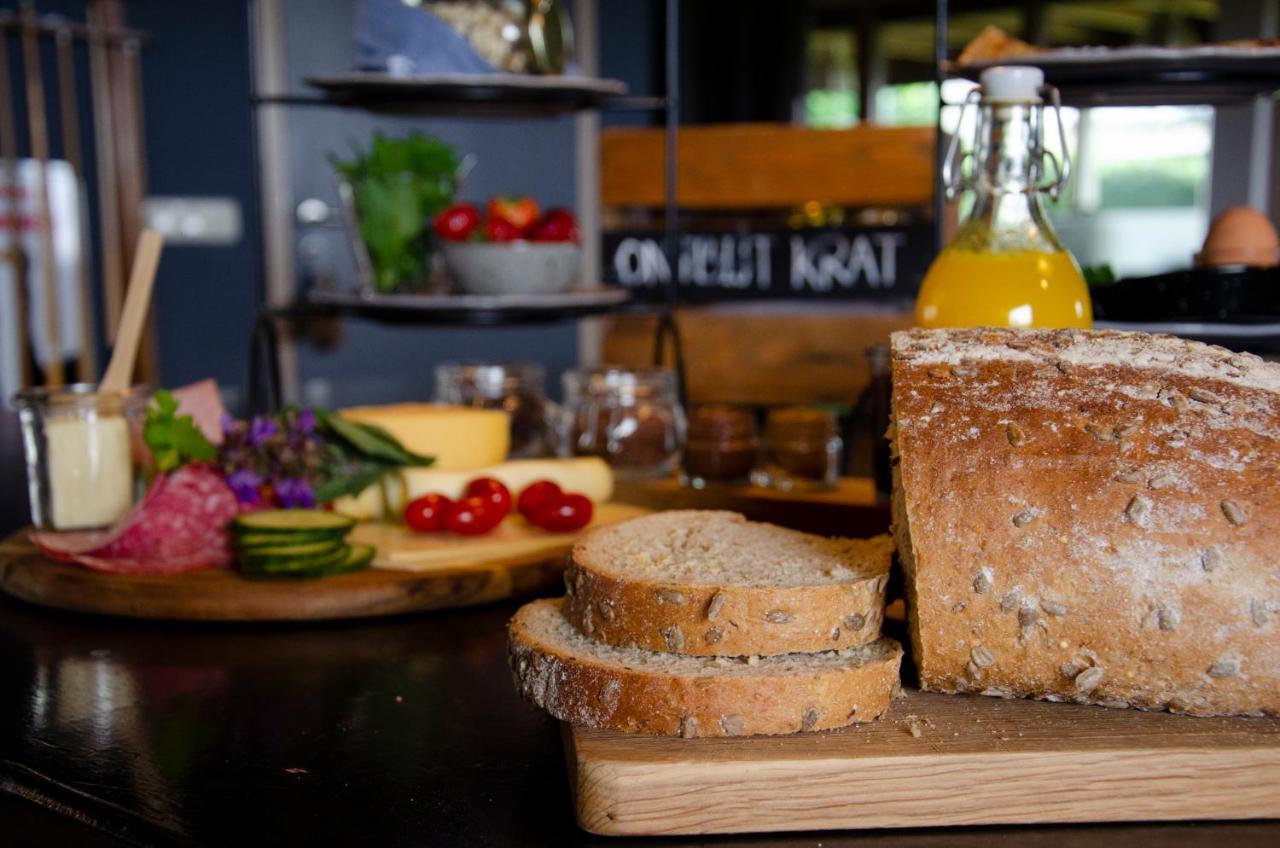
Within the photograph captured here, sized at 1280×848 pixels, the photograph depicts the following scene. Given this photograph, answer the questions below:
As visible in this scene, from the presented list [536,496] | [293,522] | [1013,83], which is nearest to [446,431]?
[536,496]

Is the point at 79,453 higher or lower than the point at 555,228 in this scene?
lower

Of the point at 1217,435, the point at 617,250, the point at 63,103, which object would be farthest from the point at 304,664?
the point at 63,103

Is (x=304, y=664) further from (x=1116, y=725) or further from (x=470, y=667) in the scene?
(x=1116, y=725)

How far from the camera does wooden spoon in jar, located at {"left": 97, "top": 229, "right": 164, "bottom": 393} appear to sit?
6.06ft

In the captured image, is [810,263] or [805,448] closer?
[805,448]

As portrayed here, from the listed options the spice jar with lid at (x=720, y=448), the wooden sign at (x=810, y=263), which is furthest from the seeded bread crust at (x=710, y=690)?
the wooden sign at (x=810, y=263)

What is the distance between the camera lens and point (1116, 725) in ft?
3.64

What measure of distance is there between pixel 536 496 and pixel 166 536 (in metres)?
0.56

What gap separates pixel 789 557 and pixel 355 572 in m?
0.74

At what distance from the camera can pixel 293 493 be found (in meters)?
1.87

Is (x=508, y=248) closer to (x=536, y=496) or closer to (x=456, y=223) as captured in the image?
(x=456, y=223)

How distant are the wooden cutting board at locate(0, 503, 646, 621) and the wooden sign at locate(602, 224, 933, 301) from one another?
2820 mm

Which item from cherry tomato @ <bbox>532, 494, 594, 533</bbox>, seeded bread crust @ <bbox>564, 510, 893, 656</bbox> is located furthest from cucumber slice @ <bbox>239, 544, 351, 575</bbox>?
seeded bread crust @ <bbox>564, 510, 893, 656</bbox>

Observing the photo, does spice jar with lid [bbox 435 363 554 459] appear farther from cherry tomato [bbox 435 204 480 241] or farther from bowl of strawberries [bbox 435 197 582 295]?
cherry tomato [bbox 435 204 480 241]
